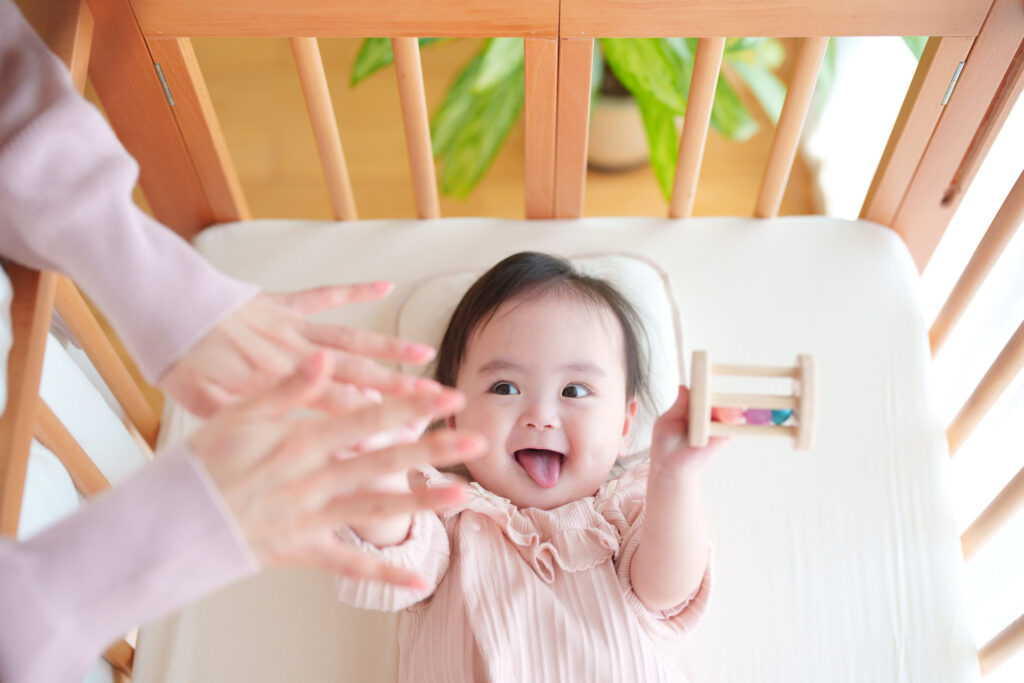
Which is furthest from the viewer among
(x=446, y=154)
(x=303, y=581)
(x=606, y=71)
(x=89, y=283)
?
(x=606, y=71)

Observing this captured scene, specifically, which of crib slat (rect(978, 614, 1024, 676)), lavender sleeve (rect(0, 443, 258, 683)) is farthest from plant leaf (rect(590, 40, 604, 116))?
lavender sleeve (rect(0, 443, 258, 683))

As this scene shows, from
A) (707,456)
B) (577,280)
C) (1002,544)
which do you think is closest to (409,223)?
(577,280)

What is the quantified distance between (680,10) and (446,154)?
664 mm

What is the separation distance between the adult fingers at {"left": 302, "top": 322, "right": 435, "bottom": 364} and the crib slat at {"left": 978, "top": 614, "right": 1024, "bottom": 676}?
670 millimetres

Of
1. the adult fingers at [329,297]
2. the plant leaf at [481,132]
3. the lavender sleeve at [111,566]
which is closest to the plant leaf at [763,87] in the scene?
the plant leaf at [481,132]

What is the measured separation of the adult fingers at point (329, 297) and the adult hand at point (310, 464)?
0.17 metres

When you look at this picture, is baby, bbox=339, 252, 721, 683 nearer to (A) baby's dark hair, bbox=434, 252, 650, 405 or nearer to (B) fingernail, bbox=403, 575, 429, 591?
(A) baby's dark hair, bbox=434, 252, 650, 405

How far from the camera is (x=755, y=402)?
722 mm

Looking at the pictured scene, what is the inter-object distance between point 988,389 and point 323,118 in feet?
2.76

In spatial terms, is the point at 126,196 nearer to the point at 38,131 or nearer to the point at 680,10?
the point at 38,131

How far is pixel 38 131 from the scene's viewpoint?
75cm

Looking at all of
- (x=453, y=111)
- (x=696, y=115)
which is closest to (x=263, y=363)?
(x=696, y=115)

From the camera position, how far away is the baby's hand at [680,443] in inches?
31.0

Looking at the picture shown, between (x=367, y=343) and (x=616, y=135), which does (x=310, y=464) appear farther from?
(x=616, y=135)
